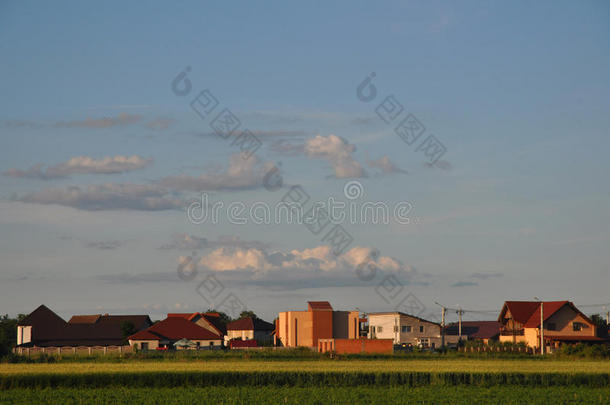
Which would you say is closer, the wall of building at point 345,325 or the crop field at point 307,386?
the crop field at point 307,386

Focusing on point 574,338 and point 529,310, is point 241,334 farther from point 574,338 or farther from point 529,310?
point 574,338

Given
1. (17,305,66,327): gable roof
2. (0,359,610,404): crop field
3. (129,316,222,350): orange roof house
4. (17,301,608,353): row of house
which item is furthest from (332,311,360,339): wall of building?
(0,359,610,404): crop field

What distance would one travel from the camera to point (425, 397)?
3969cm

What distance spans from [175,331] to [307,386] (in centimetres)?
6069

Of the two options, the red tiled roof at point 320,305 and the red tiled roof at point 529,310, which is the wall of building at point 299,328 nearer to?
the red tiled roof at point 320,305

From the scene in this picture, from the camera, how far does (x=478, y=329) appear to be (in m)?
134

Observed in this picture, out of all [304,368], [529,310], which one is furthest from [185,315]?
[304,368]

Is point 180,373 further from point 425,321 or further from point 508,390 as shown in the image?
point 425,321

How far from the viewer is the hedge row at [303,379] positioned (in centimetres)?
4594

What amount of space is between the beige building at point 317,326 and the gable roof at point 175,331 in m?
11.6

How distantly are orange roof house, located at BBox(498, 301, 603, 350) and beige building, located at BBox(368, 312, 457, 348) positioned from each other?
11269mm

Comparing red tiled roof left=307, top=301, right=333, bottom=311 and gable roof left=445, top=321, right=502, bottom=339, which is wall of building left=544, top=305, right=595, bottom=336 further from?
red tiled roof left=307, top=301, right=333, bottom=311

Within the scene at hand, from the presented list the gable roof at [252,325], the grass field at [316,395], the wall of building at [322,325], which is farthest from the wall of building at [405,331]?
the grass field at [316,395]

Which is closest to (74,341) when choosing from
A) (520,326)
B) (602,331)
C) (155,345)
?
(155,345)
